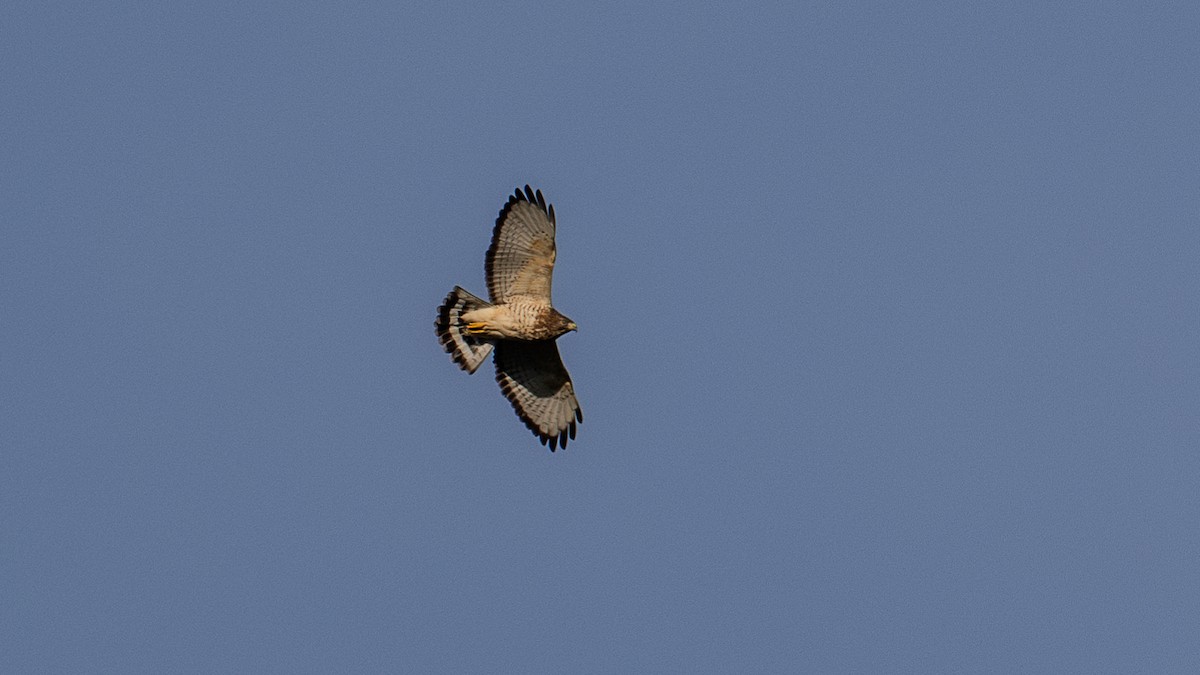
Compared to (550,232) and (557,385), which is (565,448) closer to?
(557,385)

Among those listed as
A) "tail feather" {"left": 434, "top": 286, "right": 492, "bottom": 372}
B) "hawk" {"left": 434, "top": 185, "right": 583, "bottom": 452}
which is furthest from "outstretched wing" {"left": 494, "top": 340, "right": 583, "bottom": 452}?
"tail feather" {"left": 434, "top": 286, "right": 492, "bottom": 372}

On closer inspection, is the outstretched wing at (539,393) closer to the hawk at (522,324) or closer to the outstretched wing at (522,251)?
the hawk at (522,324)

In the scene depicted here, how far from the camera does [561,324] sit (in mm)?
25516

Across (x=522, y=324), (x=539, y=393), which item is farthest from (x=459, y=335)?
(x=539, y=393)

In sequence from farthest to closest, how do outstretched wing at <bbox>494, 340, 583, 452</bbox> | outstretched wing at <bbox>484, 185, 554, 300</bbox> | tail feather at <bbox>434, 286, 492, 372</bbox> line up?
outstretched wing at <bbox>494, 340, 583, 452</bbox>
tail feather at <bbox>434, 286, 492, 372</bbox>
outstretched wing at <bbox>484, 185, 554, 300</bbox>

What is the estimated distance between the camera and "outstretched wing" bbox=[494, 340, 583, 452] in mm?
26766

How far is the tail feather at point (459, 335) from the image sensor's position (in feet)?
86.0

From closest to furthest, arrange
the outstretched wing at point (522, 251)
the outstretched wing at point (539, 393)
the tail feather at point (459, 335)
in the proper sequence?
the outstretched wing at point (522, 251)
the tail feather at point (459, 335)
the outstretched wing at point (539, 393)

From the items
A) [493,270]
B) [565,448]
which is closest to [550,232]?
[493,270]

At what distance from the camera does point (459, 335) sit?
26328 mm

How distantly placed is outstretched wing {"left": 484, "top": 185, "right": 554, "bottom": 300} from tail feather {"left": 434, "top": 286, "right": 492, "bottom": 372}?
19.0 inches

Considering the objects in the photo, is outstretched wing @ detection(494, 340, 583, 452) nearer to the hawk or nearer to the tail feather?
the hawk

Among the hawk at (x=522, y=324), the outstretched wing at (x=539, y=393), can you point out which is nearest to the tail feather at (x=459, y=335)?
the hawk at (x=522, y=324)

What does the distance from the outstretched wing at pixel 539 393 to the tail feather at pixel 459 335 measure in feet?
1.25
